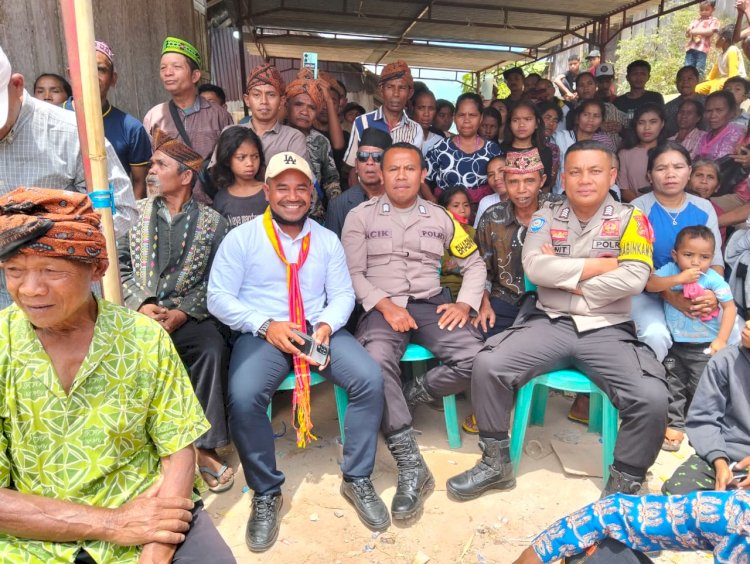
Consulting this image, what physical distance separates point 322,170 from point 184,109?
1171 mm

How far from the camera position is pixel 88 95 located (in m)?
1.95

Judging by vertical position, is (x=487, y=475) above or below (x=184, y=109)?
below

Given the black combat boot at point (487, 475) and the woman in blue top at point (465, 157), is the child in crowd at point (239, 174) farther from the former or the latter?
the black combat boot at point (487, 475)

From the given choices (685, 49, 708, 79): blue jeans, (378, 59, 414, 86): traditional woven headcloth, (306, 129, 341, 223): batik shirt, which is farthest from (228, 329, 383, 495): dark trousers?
(685, 49, 708, 79): blue jeans

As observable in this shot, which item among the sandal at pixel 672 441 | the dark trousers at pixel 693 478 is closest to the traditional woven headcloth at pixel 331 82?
the sandal at pixel 672 441

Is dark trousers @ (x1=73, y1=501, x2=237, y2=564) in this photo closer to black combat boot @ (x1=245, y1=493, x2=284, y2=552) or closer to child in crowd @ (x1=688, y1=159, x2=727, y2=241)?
black combat boot @ (x1=245, y1=493, x2=284, y2=552)

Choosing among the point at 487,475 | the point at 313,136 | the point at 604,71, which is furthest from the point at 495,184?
the point at 604,71

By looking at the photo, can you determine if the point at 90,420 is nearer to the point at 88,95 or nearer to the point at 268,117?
the point at 88,95

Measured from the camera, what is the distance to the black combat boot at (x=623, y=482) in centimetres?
268

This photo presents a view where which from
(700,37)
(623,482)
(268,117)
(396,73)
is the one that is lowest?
(623,482)

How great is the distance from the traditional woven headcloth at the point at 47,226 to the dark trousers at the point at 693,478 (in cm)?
261

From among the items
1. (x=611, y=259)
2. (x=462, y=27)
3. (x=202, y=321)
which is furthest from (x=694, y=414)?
(x=462, y=27)

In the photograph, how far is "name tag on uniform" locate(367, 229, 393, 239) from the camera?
364cm

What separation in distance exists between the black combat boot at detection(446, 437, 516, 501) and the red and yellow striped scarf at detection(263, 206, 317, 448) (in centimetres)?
87
